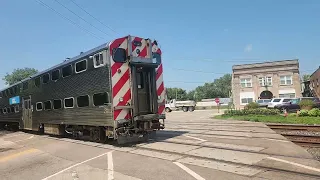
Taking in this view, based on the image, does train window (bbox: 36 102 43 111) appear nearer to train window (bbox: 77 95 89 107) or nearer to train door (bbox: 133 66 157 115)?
train window (bbox: 77 95 89 107)

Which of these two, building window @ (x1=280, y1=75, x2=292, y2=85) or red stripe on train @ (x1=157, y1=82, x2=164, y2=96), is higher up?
building window @ (x1=280, y1=75, x2=292, y2=85)

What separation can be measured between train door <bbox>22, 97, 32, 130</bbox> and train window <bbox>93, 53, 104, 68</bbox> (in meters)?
10.4

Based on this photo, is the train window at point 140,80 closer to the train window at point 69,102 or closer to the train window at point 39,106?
the train window at point 69,102

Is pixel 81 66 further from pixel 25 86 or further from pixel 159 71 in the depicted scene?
pixel 25 86

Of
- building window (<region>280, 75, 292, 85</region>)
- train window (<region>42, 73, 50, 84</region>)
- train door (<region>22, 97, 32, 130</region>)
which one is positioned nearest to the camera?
train window (<region>42, 73, 50, 84</region>)

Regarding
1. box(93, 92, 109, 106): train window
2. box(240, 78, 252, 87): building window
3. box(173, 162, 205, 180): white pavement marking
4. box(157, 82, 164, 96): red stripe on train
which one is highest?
box(240, 78, 252, 87): building window

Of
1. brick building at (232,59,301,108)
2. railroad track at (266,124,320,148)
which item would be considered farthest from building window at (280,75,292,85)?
railroad track at (266,124,320,148)

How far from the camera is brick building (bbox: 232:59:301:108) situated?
5862cm

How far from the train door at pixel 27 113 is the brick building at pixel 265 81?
1867 inches

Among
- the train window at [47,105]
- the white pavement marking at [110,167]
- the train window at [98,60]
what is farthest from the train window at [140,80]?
the train window at [47,105]

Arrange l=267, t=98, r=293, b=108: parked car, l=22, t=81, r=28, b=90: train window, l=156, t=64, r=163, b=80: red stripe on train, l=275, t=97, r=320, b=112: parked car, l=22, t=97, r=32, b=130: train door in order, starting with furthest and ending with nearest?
l=267, t=98, r=293, b=108: parked car
l=275, t=97, r=320, b=112: parked car
l=22, t=81, r=28, b=90: train window
l=22, t=97, r=32, b=130: train door
l=156, t=64, r=163, b=80: red stripe on train

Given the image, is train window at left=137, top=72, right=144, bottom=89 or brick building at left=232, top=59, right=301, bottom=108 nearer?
train window at left=137, top=72, right=144, bottom=89

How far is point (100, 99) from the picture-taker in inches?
471

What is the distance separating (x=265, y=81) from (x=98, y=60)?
54451 millimetres
